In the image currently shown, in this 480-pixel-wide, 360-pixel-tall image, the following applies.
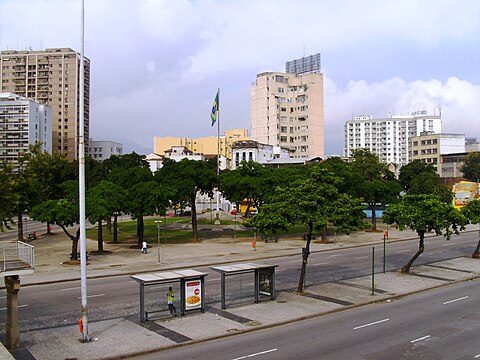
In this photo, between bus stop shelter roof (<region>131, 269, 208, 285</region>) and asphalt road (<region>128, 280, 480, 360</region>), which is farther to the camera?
bus stop shelter roof (<region>131, 269, 208, 285</region>)

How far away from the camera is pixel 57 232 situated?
66.8 metres

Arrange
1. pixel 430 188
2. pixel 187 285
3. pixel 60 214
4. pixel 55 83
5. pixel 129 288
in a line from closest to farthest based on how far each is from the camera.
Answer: pixel 187 285 < pixel 129 288 < pixel 60 214 < pixel 430 188 < pixel 55 83

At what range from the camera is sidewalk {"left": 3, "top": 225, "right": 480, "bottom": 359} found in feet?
58.1

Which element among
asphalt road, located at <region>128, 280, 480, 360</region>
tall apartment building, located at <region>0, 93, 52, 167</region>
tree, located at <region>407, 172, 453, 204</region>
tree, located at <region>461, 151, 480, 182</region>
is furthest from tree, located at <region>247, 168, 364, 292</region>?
tall apartment building, located at <region>0, 93, 52, 167</region>

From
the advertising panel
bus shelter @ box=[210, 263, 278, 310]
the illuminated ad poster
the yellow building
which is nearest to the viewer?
the illuminated ad poster

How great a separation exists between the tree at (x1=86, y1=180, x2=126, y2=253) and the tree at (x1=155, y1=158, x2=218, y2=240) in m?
7.73

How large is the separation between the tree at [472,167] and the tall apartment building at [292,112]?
42428 millimetres

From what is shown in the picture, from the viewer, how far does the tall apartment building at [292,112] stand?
A: 14762 cm

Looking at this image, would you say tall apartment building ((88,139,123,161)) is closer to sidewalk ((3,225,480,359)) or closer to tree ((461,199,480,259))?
sidewalk ((3,225,480,359))

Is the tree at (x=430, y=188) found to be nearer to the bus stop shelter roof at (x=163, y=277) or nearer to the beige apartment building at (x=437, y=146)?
the beige apartment building at (x=437, y=146)

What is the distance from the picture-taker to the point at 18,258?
18453 millimetres

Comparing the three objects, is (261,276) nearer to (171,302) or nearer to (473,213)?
(171,302)

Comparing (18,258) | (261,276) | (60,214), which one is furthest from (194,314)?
(60,214)

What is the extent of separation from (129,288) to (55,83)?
141692 millimetres
